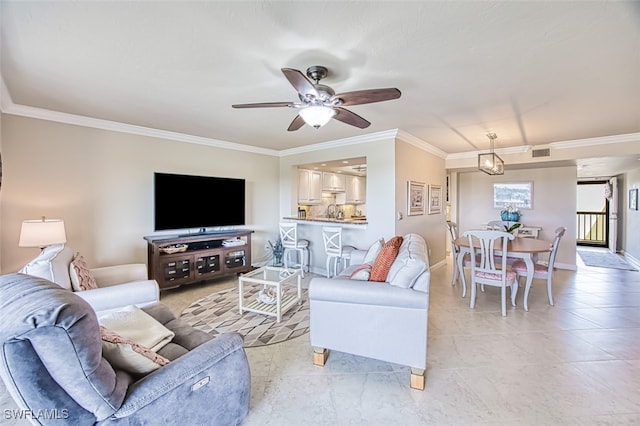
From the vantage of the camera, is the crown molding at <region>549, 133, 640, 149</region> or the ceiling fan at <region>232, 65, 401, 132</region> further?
the crown molding at <region>549, 133, 640, 149</region>

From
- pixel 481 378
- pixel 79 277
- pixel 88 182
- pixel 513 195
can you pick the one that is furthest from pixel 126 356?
pixel 513 195

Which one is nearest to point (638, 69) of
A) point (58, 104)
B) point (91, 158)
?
point (58, 104)

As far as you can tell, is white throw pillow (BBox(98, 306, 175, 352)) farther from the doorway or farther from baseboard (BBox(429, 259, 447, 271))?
the doorway

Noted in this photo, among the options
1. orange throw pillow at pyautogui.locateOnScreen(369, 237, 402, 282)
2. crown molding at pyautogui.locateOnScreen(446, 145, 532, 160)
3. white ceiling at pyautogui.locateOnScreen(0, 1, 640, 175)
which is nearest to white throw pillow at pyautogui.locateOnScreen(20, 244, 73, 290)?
white ceiling at pyautogui.locateOnScreen(0, 1, 640, 175)

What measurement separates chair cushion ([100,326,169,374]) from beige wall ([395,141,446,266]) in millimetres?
3589

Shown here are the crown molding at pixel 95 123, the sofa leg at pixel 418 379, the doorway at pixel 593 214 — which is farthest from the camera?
the doorway at pixel 593 214

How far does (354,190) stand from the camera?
7992mm

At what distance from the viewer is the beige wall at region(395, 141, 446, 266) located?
4395mm

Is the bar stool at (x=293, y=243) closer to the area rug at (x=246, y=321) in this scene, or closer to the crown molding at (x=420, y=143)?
the area rug at (x=246, y=321)

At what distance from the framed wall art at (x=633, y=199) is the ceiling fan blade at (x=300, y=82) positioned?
787 cm

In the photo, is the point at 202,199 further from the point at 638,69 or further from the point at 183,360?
the point at 638,69

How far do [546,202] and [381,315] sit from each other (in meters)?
5.85

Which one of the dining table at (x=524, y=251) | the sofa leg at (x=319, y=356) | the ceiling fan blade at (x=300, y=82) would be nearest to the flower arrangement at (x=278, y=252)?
the dining table at (x=524, y=251)

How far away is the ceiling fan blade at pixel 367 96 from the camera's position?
77.6 inches
